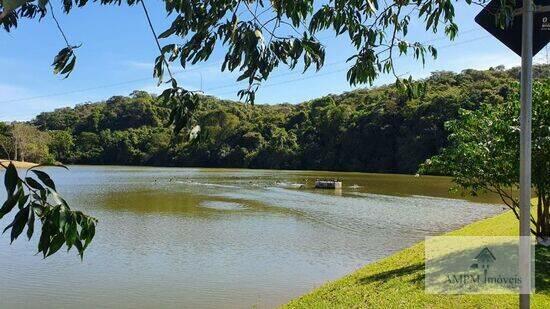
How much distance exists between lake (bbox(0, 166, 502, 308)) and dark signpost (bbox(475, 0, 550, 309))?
6.01 meters

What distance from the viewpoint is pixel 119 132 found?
97.7m

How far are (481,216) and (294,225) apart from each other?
7.71m

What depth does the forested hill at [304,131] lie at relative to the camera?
61.2m

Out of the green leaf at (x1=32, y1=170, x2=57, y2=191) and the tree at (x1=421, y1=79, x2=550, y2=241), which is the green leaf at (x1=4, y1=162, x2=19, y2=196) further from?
the tree at (x1=421, y1=79, x2=550, y2=241)

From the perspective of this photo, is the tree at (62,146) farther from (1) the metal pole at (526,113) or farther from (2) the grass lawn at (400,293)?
(1) the metal pole at (526,113)

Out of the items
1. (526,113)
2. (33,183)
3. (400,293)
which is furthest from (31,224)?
(400,293)

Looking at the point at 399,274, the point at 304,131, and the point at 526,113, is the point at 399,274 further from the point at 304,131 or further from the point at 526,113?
the point at 304,131

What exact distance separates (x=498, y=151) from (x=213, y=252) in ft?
25.2

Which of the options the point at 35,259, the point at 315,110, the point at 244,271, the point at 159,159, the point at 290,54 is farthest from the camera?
the point at 159,159

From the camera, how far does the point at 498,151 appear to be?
7512 millimetres

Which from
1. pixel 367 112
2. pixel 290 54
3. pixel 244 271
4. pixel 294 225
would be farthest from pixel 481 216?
pixel 367 112

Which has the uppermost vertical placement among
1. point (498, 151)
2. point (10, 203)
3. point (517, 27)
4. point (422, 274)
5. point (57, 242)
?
point (517, 27)

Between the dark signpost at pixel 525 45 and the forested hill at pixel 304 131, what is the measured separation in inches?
1668

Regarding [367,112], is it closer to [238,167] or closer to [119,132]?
[238,167]
